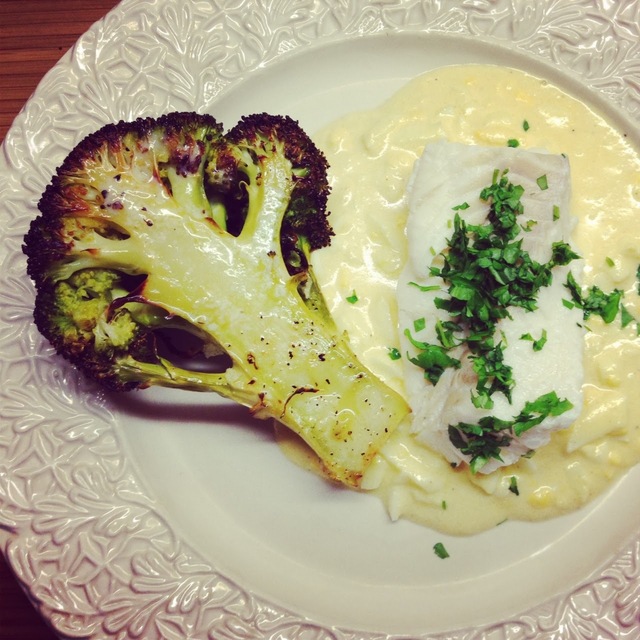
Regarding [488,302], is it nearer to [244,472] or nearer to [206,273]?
[206,273]

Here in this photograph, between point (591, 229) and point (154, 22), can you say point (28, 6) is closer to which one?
point (154, 22)

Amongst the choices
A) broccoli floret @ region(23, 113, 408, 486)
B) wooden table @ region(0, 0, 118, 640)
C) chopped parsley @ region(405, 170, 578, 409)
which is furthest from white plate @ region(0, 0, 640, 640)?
chopped parsley @ region(405, 170, 578, 409)

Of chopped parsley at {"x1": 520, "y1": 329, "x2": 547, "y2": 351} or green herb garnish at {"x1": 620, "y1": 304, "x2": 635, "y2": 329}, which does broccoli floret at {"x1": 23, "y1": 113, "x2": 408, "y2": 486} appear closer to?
chopped parsley at {"x1": 520, "y1": 329, "x2": 547, "y2": 351}

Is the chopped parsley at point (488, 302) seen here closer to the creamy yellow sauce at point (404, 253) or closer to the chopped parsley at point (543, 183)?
the chopped parsley at point (543, 183)

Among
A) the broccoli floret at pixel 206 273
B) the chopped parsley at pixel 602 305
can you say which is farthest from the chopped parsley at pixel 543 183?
the broccoli floret at pixel 206 273

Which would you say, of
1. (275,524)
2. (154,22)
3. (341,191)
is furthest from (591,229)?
(154,22)

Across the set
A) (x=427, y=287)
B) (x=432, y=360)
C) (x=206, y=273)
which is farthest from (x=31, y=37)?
(x=432, y=360)
